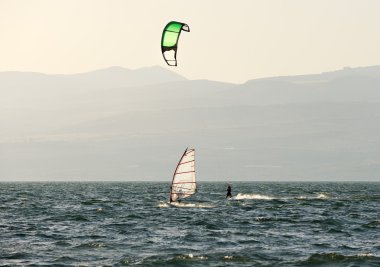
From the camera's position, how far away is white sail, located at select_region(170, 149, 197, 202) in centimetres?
5488

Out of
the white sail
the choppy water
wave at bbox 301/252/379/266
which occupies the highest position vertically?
the white sail

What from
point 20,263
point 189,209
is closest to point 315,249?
point 20,263

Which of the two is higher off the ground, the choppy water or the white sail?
the white sail

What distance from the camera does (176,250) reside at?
29.5 meters

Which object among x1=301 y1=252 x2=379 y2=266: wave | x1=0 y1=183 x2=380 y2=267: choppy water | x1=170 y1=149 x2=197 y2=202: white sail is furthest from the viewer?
x1=170 y1=149 x2=197 y2=202: white sail

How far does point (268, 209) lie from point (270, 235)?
20.2m

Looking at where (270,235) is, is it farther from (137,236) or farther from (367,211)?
(367,211)

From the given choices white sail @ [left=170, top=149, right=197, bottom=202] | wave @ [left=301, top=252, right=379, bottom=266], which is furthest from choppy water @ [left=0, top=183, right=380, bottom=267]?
white sail @ [left=170, top=149, right=197, bottom=202]

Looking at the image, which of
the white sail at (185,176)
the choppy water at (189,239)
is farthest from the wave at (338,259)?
the white sail at (185,176)

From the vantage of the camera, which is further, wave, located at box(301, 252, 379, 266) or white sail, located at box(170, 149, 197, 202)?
white sail, located at box(170, 149, 197, 202)

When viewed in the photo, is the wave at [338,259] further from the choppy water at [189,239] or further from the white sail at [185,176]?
the white sail at [185,176]

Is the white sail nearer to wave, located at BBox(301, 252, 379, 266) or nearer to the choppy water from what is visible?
the choppy water

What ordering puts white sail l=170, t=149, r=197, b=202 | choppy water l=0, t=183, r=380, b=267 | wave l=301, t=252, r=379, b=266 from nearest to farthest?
1. wave l=301, t=252, r=379, b=266
2. choppy water l=0, t=183, r=380, b=267
3. white sail l=170, t=149, r=197, b=202

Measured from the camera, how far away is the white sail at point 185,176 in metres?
54.9
